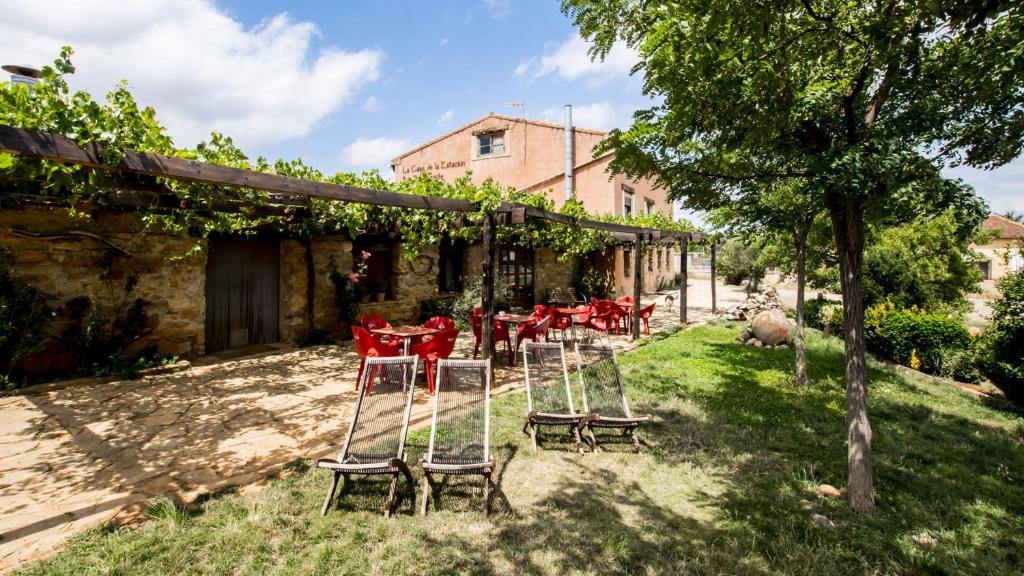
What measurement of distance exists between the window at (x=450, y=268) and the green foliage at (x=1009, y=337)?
10.1 m

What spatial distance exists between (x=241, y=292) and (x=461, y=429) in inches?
257

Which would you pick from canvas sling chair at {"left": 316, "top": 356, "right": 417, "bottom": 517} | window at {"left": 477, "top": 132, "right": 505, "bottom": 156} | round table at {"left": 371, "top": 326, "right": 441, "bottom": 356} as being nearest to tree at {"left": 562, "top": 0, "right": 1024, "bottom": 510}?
canvas sling chair at {"left": 316, "top": 356, "right": 417, "bottom": 517}

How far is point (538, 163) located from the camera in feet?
67.0

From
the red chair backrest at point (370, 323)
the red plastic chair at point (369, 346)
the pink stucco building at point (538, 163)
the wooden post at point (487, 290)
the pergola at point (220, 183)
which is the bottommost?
the red plastic chair at point (369, 346)

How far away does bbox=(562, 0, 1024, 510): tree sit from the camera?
2469mm

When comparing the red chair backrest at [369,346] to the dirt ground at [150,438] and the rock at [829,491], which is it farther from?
the rock at [829,491]

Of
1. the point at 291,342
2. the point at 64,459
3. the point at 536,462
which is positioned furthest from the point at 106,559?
the point at 291,342

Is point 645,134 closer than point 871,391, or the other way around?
point 645,134

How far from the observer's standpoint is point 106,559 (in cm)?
251

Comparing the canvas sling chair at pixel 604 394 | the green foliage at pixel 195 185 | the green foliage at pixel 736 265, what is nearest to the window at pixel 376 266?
the green foliage at pixel 195 185

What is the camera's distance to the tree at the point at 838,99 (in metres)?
2.47

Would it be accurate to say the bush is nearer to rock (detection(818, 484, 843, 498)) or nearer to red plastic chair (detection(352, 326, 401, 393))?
rock (detection(818, 484, 843, 498))

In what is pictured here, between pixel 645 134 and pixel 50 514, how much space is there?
5.06 meters

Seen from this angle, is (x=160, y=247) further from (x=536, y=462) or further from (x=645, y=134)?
(x=645, y=134)
